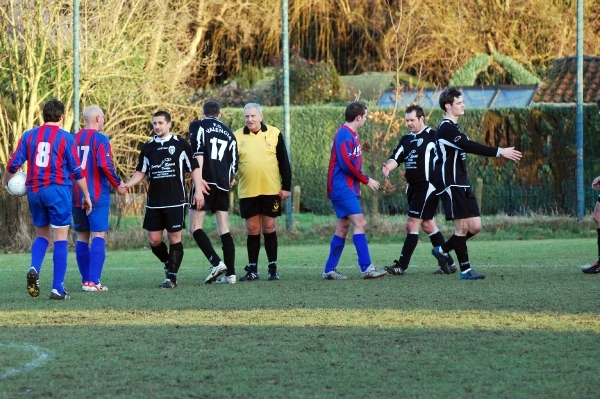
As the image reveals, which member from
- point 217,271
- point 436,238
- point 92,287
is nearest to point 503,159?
point 436,238

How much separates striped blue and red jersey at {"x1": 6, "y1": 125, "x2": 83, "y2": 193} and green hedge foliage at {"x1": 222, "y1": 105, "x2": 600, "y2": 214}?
14.3 metres

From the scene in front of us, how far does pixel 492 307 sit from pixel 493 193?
17.5 meters

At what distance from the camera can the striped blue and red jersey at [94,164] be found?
1148cm

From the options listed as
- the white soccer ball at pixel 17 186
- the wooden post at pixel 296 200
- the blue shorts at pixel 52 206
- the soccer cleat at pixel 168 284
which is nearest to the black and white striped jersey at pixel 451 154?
the soccer cleat at pixel 168 284

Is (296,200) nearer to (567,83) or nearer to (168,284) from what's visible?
(567,83)

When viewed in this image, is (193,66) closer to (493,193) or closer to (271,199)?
(493,193)

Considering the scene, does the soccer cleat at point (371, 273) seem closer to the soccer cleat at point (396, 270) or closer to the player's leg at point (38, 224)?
the soccer cleat at point (396, 270)

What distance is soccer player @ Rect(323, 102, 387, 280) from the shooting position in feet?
39.5

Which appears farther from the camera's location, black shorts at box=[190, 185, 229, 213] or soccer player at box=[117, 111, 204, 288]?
black shorts at box=[190, 185, 229, 213]

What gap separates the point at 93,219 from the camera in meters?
11.5

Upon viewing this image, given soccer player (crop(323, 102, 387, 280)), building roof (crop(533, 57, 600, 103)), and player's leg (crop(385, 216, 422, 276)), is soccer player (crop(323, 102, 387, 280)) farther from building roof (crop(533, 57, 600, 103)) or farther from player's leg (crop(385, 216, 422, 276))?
building roof (crop(533, 57, 600, 103))

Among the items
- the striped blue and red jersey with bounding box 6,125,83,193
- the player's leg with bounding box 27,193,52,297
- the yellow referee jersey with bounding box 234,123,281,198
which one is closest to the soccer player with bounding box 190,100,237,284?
the yellow referee jersey with bounding box 234,123,281,198

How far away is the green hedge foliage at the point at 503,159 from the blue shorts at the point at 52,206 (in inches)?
A: 563

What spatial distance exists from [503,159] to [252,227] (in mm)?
15890
